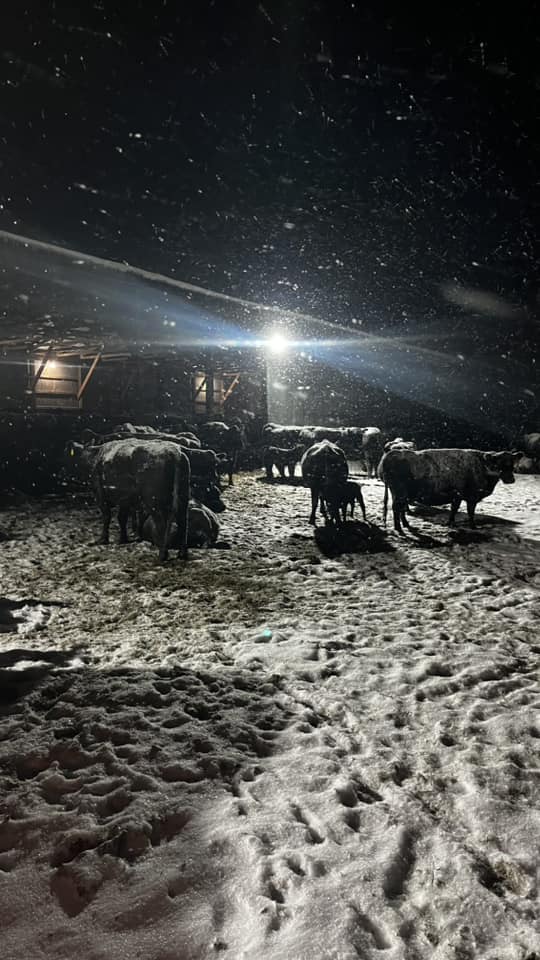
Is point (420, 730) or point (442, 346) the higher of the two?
point (442, 346)

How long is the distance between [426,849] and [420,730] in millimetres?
976

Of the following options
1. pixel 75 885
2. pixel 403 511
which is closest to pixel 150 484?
pixel 403 511

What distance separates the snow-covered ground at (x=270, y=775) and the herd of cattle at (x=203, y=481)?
6.77 ft

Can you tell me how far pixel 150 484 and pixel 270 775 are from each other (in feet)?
18.0

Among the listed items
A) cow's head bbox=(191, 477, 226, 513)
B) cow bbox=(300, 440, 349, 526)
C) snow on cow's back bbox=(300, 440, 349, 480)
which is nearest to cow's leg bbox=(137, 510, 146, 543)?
cow's head bbox=(191, 477, 226, 513)

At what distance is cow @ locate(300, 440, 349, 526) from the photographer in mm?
9758

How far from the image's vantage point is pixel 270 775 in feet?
9.14

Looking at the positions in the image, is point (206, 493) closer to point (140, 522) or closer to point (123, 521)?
point (140, 522)

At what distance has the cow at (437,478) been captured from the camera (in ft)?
32.1

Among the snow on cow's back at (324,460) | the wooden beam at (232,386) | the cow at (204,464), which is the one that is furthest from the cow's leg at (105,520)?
the wooden beam at (232,386)

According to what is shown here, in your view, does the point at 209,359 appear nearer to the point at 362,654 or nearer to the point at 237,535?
the point at 237,535

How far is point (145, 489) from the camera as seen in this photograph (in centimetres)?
770

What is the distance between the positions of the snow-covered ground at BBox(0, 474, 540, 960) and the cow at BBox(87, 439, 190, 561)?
6.06 ft

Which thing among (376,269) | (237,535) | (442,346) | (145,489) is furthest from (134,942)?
(442,346)
